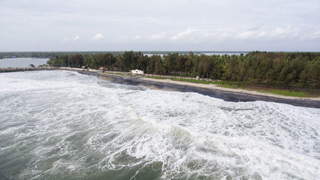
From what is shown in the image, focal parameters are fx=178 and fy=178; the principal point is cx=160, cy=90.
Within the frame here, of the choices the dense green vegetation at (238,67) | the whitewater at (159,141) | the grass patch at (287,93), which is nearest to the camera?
the whitewater at (159,141)

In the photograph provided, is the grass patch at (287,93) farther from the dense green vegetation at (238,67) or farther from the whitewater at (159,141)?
the whitewater at (159,141)

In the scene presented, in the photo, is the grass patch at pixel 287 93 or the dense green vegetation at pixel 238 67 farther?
the dense green vegetation at pixel 238 67

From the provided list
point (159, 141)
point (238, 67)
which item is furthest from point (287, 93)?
point (159, 141)

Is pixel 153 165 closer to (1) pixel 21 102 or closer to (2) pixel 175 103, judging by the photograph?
(2) pixel 175 103

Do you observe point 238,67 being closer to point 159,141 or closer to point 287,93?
point 287,93

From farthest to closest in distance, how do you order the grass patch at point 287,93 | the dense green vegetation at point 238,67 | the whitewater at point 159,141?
the dense green vegetation at point 238,67, the grass patch at point 287,93, the whitewater at point 159,141

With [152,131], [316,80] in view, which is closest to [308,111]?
[316,80]

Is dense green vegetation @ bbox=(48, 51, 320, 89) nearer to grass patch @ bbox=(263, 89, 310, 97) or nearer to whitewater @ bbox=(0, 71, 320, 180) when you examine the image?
grass patch @ bbox=(263, 89, 310, 97)

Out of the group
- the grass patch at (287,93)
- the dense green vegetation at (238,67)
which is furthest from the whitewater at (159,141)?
A: the dense green vegetation at (238,67)
